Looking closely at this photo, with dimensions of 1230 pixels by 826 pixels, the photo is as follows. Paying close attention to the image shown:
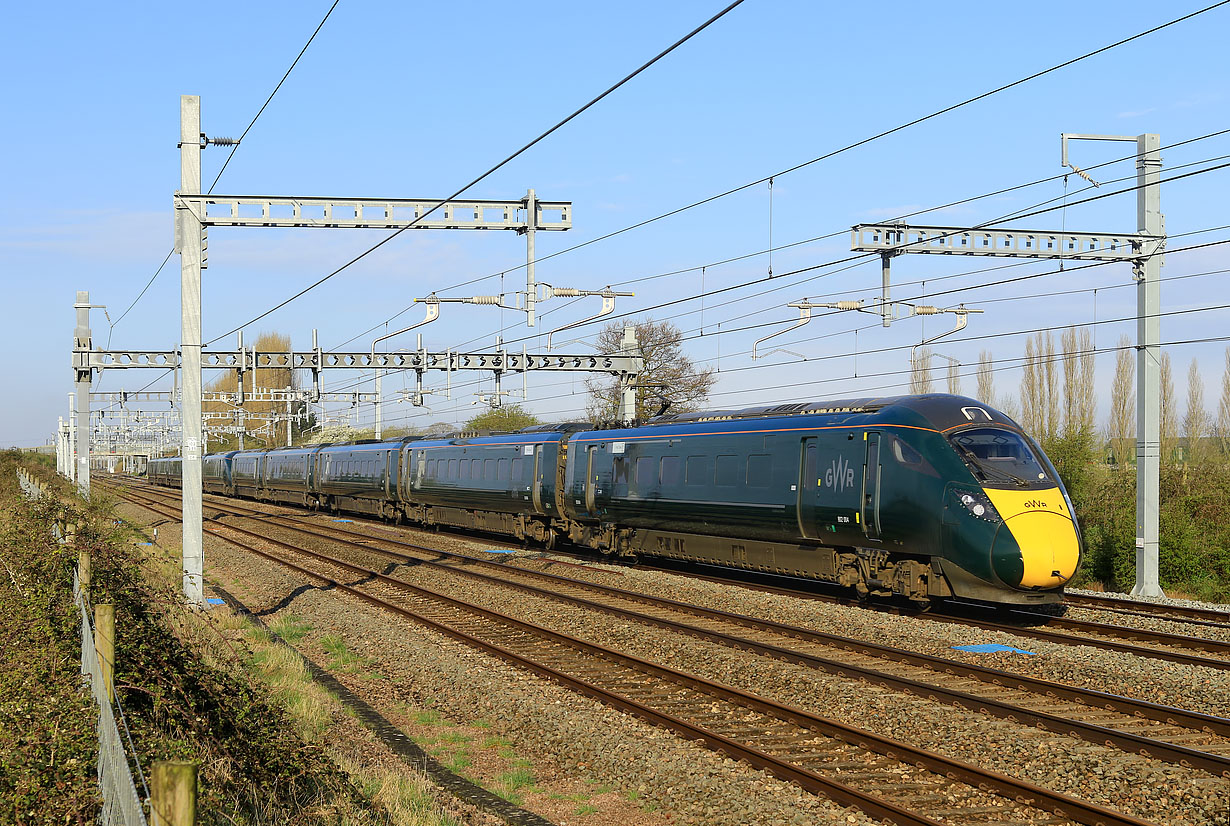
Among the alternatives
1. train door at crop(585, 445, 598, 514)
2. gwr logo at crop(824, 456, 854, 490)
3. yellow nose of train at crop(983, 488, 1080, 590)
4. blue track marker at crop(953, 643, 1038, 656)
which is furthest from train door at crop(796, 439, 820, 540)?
train door at crop(585, 445, 598, 514)

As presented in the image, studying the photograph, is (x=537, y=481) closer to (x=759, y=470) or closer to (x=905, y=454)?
(x=759, y=470)

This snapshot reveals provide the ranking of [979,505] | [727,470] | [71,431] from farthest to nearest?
[71,431]
[727,470]
[979,505]

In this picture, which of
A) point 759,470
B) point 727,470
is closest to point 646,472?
point 727,470

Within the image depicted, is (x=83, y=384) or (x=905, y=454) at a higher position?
(x=83, y=384)

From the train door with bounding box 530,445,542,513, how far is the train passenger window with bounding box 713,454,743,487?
8.26 m

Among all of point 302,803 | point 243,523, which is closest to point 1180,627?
point 302,803

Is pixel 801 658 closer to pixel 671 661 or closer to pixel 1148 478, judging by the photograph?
pixel 671 661

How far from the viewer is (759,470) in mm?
19156

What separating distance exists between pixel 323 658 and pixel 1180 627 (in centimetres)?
1210

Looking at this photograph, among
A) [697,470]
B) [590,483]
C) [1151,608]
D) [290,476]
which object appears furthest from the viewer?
[290,476]

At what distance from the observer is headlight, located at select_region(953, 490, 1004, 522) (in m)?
14.9

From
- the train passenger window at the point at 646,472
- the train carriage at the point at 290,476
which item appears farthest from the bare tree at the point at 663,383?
the train passenger window at the point at 646,472

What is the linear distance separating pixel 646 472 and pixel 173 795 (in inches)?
759

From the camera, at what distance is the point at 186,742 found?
7.82 m
